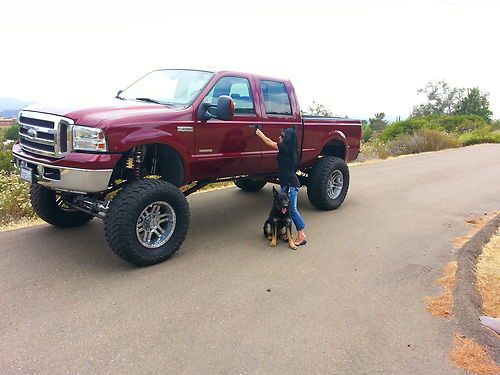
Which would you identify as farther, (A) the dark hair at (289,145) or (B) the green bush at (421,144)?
(B) the green bush at (421,144)

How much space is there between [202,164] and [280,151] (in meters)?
1.02

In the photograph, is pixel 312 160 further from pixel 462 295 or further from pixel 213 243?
pixel 462 295

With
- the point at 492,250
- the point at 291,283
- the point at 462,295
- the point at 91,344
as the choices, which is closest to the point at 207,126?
the point at 291,283

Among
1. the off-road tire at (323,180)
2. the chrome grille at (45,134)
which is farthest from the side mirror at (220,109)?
the off-road tire at (323,180)

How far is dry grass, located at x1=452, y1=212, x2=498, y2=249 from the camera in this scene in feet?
18.9

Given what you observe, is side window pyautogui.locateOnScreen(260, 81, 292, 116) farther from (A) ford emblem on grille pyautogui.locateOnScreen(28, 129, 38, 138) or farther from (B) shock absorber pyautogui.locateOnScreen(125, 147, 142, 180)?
(A) ford emblem on grille pyautogui.locateOnScreen(28, 129, 38, 138)

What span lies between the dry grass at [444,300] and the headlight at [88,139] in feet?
11.2

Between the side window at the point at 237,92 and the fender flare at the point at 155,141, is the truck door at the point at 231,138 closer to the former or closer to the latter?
the side window at the point at 237,92

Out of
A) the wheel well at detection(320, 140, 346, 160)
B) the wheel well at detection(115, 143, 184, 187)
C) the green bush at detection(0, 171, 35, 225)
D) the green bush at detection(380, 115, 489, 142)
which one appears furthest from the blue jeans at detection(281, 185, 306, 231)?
the green bush at detection(380, 115, 489, 142)

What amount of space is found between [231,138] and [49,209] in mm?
2538

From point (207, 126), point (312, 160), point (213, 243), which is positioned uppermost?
point (207, 126)

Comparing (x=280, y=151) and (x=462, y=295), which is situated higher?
(x=280, y=151)

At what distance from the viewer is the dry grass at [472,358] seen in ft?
9.63

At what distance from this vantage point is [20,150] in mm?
4891
